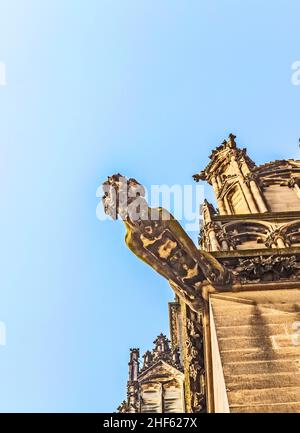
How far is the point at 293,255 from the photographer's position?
8.24 metres

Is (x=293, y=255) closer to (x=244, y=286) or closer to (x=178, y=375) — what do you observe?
(x=244, y=286)

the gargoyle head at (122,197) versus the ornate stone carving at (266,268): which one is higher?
the gargoyle head at (122,197)

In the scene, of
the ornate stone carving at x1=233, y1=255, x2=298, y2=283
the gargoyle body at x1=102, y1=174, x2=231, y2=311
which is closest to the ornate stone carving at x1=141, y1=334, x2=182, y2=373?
the ornate stone carving at x1=233, y1=255, x2=298, y2=283

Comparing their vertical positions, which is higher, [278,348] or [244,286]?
[244,286]

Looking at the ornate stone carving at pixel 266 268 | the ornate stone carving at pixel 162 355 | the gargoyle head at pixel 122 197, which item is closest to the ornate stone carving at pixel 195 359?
the ornate stone carving at pixel 266 268

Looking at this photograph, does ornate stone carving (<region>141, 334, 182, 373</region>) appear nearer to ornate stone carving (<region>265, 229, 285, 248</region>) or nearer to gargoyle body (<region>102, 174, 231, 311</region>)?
ornate stone carving (<region>265, 229, 285, 248</region>)

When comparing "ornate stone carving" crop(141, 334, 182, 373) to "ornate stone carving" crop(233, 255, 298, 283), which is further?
"ornate stone carving" crop(141, 334, 182, 373)

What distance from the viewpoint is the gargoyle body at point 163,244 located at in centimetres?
750

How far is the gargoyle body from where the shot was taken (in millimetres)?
7500

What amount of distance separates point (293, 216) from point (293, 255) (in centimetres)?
391

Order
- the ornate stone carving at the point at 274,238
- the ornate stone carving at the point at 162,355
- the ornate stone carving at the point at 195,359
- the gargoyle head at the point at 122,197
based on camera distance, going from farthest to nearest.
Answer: the ornate stone carving at the point at 162,355 → the ornate stone carving at the point at 274,238 → the ornate stone carving at the point at 195,359 → the gargoyle head at the point at 122,197

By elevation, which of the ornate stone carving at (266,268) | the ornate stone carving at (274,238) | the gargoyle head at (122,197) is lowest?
the ornate stone carving at (266,268)

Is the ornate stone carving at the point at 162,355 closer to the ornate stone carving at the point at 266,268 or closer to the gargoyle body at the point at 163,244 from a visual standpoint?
the ornate stone carving at the point at 266,268
